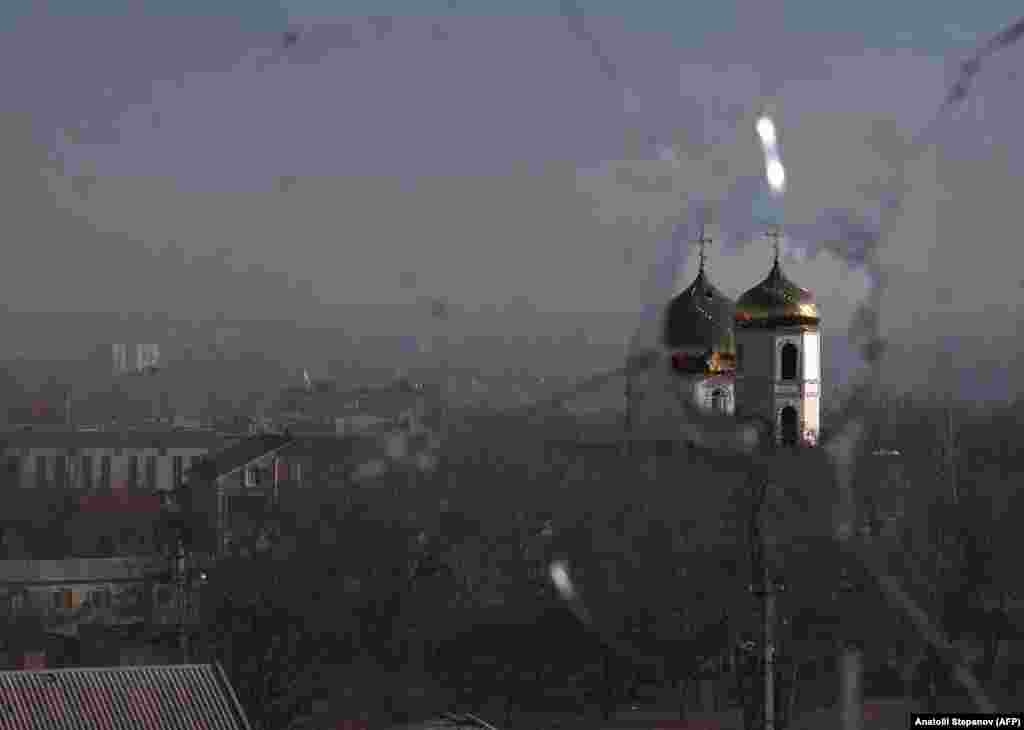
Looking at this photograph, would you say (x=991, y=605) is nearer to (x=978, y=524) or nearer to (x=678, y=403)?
(x=978, y=524)

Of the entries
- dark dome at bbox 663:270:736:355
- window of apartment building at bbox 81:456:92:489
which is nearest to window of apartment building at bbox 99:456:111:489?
window of apartment building at bbox 81:456:92:489

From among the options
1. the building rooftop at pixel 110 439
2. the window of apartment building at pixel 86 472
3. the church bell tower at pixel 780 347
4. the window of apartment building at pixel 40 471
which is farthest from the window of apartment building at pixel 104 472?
the church bell tower at pixel 780 347

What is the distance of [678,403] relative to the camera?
25500 millimetres

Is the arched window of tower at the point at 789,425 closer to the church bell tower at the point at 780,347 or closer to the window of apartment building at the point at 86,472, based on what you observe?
the church bell tower at the point at 780,347

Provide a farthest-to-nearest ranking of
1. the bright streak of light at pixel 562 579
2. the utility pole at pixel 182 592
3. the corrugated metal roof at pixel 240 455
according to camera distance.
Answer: the corrugated metal roof at pixel 240 455, the bright streak of light at pixel 562 579, the utility pole at pixel 182 592

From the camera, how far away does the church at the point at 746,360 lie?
946 inches

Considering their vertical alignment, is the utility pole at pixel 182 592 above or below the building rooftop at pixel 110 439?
below

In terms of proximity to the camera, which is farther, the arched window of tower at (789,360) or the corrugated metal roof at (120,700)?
the arched window of tower at (789,360)

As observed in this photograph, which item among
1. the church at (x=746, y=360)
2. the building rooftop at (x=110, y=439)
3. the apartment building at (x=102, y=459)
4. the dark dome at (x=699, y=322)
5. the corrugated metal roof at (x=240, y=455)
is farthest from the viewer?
the building rooftop at (x=110, y=439)

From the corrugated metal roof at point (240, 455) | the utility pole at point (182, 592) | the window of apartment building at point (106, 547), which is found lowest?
the window of apartment building at point (106, 547)

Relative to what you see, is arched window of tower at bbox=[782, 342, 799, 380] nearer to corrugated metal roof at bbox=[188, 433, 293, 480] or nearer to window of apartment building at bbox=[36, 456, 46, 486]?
corrugated metal roof at bbox=[188, 433, 293, 480]

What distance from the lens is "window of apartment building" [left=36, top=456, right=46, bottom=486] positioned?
44.4 meters

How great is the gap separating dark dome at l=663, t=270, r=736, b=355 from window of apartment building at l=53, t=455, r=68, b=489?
830 inches

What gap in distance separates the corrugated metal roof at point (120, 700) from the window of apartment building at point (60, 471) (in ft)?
105
